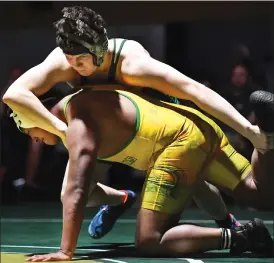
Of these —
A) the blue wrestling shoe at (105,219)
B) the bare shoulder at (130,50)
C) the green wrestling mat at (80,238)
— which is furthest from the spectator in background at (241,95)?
the bare shoulder at (130,50)

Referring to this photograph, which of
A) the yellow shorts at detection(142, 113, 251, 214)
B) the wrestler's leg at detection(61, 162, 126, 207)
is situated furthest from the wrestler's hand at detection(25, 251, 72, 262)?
the wrestler's leg at detection(61, 162, 126, 207)

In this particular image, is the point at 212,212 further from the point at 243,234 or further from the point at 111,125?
the point at 111,125

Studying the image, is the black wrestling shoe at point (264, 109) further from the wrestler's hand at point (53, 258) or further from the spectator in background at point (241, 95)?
the spectator in background at point (241, 95)

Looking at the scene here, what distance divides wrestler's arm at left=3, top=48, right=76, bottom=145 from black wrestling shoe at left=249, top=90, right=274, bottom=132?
2.27 ft

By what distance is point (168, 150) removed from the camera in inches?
118

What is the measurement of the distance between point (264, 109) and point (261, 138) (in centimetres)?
13

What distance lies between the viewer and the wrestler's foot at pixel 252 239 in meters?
2.93

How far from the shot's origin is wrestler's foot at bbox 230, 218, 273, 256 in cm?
293

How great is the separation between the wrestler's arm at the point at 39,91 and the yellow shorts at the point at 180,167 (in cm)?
38

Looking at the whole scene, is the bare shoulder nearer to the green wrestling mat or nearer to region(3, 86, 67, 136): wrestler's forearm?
region(3, 86, 67, 136): wrestler's forearm

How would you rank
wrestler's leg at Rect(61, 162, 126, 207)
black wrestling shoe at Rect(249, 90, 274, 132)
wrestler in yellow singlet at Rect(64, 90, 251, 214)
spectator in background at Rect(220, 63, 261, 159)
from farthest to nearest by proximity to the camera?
spectator in background at Rect(220, 63, 261, 159) → wrestler's leg at Rect(61, 162, 126, 207) → wrestler in yellow singlet at Rect(64, 90, 251, 214) → black wrestling shoe at Rect(249, 90, 274, 132)

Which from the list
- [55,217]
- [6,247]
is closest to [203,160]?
[6,247]

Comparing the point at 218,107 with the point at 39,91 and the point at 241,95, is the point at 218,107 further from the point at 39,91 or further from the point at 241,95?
the point at 241,95

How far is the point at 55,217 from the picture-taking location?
481cm
